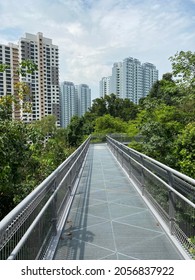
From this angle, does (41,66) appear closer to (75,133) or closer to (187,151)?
(75,133)

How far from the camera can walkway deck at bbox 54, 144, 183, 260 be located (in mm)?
3234

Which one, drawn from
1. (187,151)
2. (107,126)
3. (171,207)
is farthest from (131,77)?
Result: (171,207)

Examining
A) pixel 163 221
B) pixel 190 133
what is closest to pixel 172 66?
pixel 190 133

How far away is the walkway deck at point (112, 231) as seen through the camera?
10.6 feet

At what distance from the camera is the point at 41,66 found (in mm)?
32375

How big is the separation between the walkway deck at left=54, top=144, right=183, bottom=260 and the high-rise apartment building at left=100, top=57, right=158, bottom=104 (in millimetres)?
72399

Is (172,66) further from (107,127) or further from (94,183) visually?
(107,127)

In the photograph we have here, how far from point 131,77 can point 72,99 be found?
28271 mm

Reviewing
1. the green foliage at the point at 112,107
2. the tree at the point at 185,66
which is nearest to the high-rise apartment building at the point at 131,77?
the green foliage at the point at 112,107

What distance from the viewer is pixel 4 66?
5891 mm

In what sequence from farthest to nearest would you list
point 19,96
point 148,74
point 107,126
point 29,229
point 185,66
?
point 148,74 → point 107,126 → point 185,66 → point 19,96 → point 29,229

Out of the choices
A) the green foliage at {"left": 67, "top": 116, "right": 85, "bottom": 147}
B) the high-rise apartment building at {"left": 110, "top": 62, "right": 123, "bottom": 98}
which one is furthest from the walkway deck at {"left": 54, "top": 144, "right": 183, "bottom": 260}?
the high-rise apartment building at {"left": 110, "top": 62, "right": 123, "bottom": 98}

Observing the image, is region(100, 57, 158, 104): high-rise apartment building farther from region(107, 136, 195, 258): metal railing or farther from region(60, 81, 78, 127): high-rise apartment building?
region(107, 136, 195, 258): metal railing
